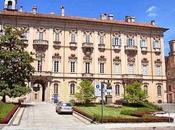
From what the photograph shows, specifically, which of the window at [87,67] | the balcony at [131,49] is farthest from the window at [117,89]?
the balcony at [131,49]

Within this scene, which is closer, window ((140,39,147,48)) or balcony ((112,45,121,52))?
balcony ((112,45,121,52))

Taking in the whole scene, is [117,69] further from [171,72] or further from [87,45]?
[171,72]

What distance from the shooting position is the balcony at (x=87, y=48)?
63375 millimetres

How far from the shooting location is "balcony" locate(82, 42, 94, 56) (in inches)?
2495

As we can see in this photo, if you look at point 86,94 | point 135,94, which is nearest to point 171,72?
point 135,94

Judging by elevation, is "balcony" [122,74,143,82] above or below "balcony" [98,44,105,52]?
below

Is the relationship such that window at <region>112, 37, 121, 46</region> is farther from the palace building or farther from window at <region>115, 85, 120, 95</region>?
window at <region>115, 85, 120, 95</region>

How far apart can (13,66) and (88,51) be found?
19069 millimetres

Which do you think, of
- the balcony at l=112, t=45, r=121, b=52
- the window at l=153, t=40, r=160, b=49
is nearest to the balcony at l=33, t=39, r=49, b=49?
the balcony at l=112, t=45, r=121, b=52

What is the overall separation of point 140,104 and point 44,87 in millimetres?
16995

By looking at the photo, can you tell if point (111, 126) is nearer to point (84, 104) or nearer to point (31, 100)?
point (84, 104)

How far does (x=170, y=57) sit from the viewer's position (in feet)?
283

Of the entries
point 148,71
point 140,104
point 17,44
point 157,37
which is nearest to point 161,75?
point 148,71

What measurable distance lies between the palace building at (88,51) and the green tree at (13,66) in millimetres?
10201
